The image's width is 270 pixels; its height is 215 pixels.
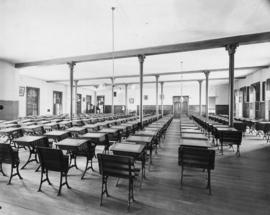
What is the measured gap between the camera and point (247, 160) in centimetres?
529

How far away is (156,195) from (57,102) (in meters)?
19.1

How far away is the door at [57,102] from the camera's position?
765 inches

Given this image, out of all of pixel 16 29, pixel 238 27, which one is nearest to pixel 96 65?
pixel 16 29

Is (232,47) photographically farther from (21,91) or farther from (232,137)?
(21,91)

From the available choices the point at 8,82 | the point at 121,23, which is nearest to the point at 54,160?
the point at 121,23

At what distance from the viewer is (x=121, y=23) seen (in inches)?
220

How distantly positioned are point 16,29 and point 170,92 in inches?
750

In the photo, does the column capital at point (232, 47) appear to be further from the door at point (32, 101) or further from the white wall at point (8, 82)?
the door at point (32, 101)

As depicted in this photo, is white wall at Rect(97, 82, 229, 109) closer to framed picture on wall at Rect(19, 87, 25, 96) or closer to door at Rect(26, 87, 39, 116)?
door at Rect(26, 87, 39, 116)

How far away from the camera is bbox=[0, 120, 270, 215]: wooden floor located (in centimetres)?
269

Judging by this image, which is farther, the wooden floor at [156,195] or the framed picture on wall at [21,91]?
the framed picture on wall at [21,91]

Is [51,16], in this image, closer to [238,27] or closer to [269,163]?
[238,27]

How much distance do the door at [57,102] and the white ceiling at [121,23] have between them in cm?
1072

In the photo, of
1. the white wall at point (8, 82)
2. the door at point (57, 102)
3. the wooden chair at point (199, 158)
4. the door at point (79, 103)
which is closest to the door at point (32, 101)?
the door at point (57, 102)
